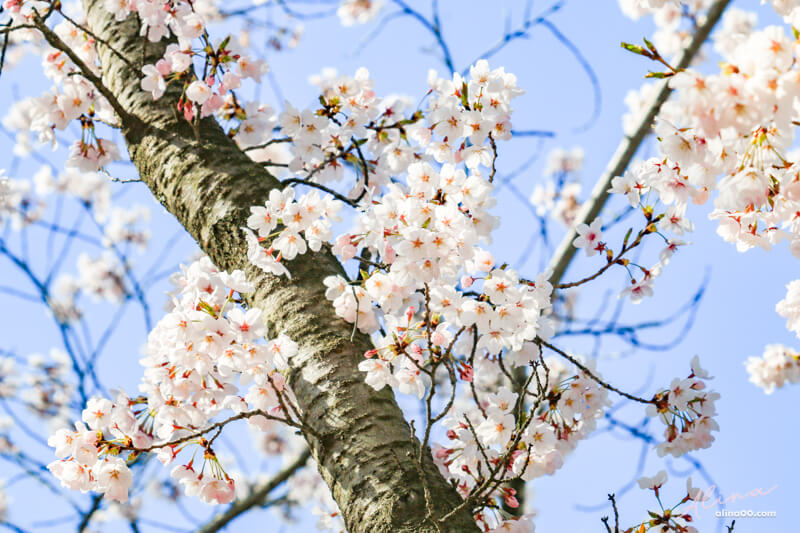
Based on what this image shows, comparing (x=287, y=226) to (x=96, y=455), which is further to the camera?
(x=287, y=226)

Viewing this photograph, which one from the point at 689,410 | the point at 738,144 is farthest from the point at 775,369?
the point at 738,144

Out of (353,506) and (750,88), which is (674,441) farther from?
(750,88)

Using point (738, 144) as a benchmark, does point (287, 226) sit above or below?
above

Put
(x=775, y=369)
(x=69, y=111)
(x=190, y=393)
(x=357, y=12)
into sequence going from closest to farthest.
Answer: (x=190, y=393) → (x=69, y=111) → (x=775, y=369) → (x=357, y=12)

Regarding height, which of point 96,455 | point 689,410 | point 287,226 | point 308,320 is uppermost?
point 287,226

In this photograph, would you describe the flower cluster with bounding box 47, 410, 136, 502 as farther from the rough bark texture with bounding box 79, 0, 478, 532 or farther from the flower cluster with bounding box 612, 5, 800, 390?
the flower cluster with bounding box 612, 5, 800, 390

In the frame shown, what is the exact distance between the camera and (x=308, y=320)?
5.33 ft

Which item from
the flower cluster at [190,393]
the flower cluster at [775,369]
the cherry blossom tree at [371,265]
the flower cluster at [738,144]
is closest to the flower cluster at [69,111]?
the cherry blossom tree at [371,265]

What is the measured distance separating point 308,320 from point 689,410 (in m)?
1.09

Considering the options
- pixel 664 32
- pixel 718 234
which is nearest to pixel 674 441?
pixel 718 234

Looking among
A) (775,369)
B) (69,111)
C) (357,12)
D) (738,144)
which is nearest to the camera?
(738,144)

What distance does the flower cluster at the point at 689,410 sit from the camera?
1748mm

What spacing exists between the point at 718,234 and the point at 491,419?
79cm

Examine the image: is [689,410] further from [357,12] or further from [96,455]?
[357,12]
